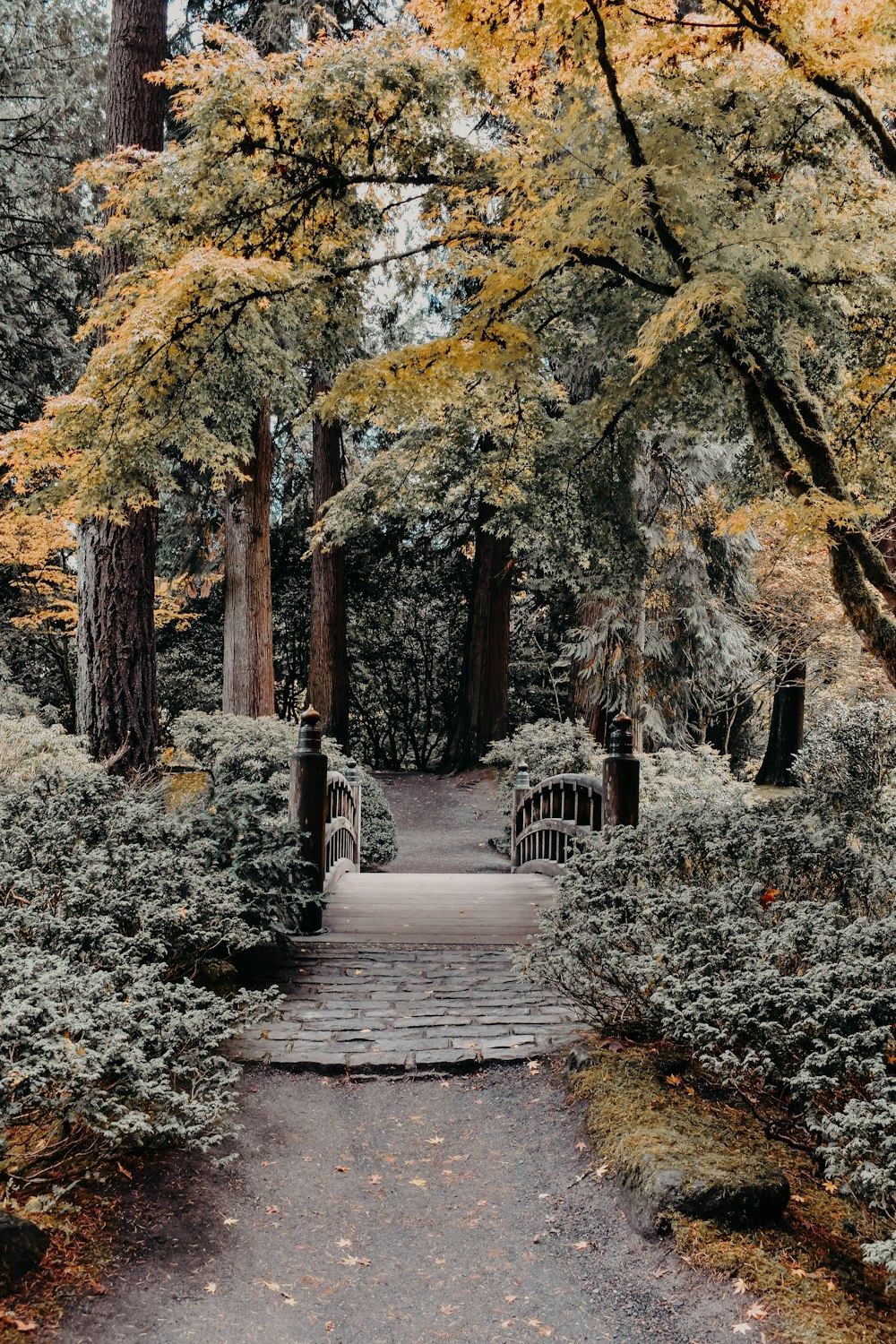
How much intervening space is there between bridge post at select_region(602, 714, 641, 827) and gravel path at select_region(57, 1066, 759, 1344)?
2.98 m

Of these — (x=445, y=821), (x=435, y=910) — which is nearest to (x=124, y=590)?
(x=435, y=910)

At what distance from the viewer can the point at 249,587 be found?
13.3m

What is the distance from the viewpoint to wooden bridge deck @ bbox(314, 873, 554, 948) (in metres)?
6.69

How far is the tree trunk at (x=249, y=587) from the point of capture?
523 inches

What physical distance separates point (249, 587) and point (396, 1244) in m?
10.8

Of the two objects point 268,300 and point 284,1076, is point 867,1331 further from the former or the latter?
point 268,300

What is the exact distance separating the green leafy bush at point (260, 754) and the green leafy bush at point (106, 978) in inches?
71.2

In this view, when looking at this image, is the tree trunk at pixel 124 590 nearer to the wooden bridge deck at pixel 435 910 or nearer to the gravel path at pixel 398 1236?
the wooden bridge deck at pixel 435 910

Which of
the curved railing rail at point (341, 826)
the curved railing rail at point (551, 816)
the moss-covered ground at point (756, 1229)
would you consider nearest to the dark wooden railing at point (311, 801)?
the curved railing rail at point (341, 826)

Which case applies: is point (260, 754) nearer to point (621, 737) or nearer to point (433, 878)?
point (433, 878)

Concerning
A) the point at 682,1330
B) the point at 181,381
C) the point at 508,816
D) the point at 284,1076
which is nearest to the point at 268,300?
the point at 181,381

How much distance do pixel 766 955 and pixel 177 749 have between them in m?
9.40

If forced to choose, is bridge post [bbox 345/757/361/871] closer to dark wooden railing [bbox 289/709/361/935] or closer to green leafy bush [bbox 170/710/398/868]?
green leafy bush [bbox 170/710/398/868]

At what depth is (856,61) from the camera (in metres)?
5.41
